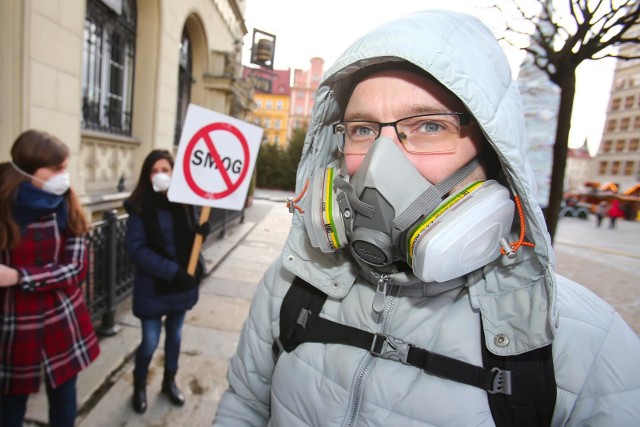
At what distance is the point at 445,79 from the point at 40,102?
15.0 ft

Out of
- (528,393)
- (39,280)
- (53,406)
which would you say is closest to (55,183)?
(39,280)

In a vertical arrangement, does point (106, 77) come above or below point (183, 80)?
below

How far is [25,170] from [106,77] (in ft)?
15.5

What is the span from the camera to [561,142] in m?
3.34

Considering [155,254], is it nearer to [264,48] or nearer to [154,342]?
[154,342]

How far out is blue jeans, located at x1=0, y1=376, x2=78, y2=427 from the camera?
206 centimetres

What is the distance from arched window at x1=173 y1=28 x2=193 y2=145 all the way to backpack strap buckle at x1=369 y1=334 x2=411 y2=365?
9.06 m

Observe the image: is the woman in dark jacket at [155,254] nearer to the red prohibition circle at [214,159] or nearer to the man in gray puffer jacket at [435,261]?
the red prohibition circle at [214,159]

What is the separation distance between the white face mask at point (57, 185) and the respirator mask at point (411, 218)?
1.75 metres

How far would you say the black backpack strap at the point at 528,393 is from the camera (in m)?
0.91

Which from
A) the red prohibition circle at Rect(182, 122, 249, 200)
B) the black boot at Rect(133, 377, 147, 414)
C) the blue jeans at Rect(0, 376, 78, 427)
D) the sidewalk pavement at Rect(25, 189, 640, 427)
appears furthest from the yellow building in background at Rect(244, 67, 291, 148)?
the blue jeans at Rect(0, 376, 78, 427)

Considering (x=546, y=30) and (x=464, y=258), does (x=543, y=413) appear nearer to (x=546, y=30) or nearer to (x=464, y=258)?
(x=464, y=258)

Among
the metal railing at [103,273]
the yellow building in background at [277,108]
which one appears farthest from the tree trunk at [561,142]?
the yellow building in background at [277,108]

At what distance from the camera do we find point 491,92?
971 millimetres
